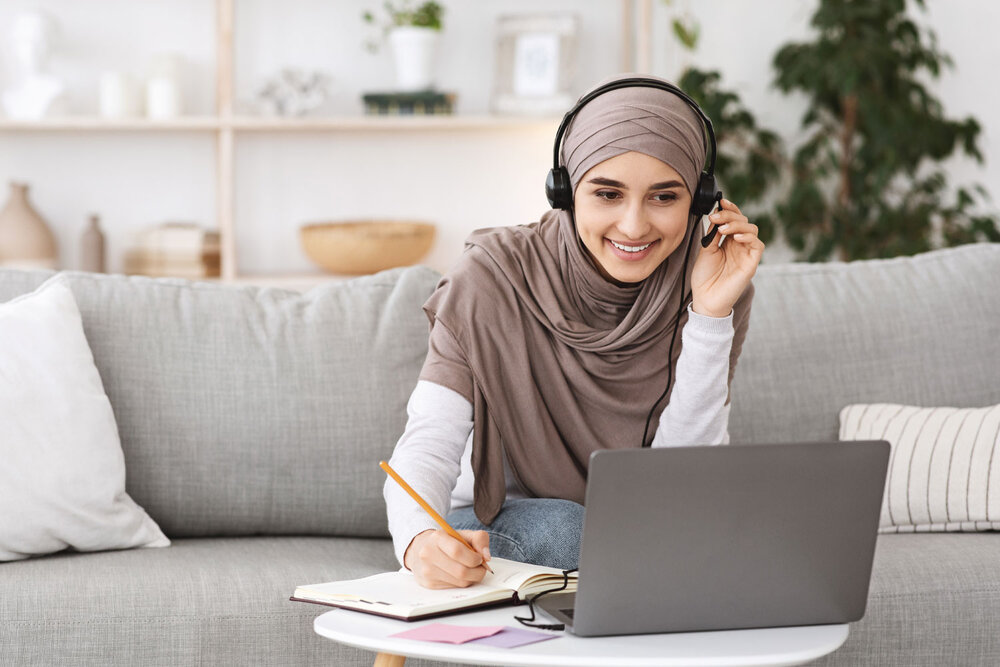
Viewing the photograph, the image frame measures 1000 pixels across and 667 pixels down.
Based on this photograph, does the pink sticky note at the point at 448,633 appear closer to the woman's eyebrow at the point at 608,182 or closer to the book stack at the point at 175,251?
the woman's eyebrow at the point at 608,182

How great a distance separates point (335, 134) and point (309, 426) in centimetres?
195

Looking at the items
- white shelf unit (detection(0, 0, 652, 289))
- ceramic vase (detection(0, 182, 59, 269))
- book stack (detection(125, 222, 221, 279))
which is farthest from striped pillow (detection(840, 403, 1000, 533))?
ceramic vase (detection(0, 182, 59, 269))

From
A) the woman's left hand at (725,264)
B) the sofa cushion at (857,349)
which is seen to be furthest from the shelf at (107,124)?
the woman's left hand at (725,264)

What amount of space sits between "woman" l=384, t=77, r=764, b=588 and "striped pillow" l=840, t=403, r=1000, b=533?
19.2 inches

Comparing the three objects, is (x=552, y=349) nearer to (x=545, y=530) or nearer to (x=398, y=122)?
(x=545, y=530)

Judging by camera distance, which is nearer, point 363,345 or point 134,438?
point 134,438

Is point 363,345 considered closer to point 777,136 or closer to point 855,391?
point 855,391

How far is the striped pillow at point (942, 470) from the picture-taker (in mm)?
1733

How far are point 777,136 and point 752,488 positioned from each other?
2.78 metres

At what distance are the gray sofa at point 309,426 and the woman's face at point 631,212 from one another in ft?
1.90

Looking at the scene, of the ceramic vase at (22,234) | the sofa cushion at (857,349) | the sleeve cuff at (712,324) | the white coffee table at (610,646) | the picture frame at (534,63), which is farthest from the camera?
the picture frame at (534,63)

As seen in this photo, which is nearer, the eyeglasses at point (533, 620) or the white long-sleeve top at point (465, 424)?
the eyeglasses at point (533, 620)

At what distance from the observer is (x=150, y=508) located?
1.72 meters

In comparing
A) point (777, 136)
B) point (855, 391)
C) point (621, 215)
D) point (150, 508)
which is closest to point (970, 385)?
point (855, 391)
